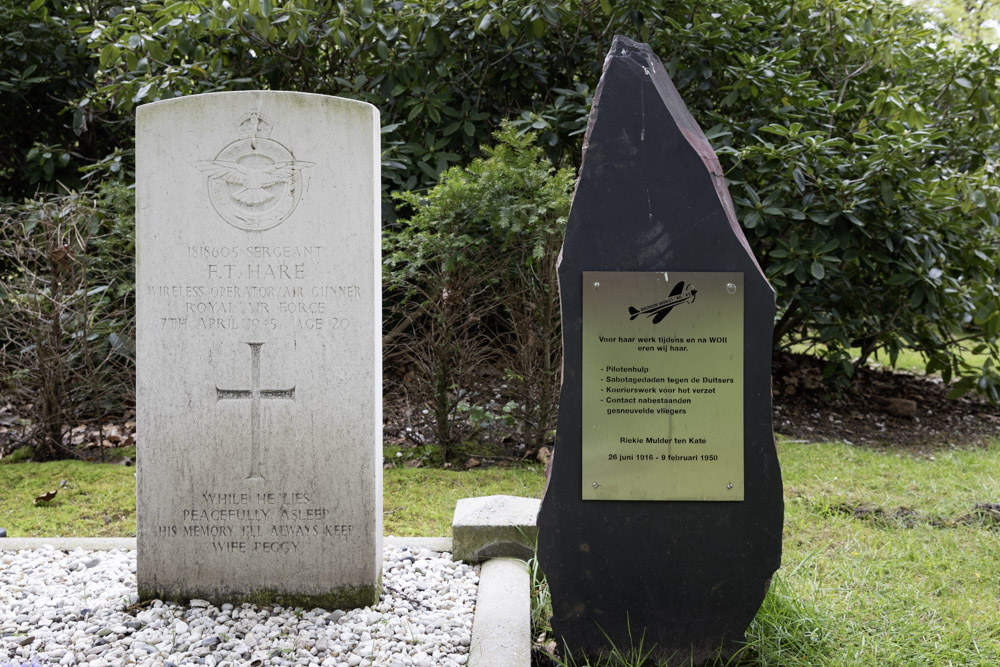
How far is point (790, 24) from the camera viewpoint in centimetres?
696

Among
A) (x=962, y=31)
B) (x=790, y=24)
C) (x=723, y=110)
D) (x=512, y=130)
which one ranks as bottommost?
(x=512, y=130)

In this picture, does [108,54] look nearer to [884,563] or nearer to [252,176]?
[252,176]

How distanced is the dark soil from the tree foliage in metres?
0.49

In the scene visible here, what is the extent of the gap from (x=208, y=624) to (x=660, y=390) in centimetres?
196

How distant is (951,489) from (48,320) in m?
6.02

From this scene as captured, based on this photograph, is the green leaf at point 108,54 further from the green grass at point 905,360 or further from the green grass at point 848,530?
the green grass at point 905,360

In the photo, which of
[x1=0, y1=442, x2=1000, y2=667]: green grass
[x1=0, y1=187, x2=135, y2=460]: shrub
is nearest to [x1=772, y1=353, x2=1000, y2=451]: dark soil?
[x1=0, y1=442, x2=1000, y2=667]: green grass

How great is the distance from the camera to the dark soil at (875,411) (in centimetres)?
673

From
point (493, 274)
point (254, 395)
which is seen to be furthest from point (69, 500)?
point (493, 274)

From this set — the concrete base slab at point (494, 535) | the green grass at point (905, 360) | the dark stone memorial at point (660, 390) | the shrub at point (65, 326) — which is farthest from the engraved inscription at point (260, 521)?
the green grass at point (905, 360)

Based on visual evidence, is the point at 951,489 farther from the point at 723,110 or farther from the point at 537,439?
the point at 723,110

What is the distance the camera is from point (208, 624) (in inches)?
123

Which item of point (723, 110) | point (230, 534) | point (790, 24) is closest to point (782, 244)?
point (723, 110)

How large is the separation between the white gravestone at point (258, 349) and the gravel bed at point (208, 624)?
141 mm
